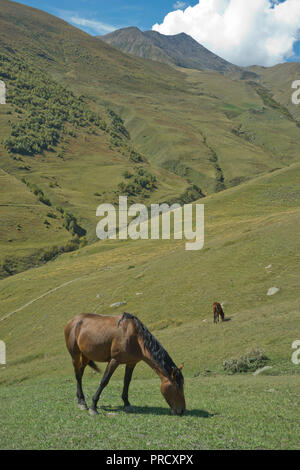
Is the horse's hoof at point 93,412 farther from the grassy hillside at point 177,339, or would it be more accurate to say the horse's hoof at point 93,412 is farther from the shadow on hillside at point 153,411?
the shadow on hillside at point 153,411

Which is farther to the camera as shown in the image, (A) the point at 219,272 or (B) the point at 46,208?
(B) the point at 46,208

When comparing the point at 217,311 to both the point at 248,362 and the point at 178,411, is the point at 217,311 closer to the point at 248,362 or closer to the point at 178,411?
the point at 248,362

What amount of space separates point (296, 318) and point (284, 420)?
739 inches

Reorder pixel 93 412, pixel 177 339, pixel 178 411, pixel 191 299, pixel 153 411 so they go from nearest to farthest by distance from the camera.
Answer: pixel 178 411 → pixel 93 412 → pixel 153 411 → pixel 177 339 → pixel 191 299

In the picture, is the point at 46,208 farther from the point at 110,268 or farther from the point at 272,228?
the point at 272,228

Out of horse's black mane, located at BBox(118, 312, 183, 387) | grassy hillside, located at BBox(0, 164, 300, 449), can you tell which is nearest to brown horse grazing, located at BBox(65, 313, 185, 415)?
horse's black mane, located at BBox(118, 312, 183, 387)

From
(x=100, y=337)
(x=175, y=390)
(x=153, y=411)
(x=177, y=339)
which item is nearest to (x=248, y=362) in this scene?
(x=177, y=339)

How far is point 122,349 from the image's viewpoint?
47.9 feet

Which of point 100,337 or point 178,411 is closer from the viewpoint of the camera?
point 178,411

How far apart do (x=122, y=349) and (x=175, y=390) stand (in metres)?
2.56

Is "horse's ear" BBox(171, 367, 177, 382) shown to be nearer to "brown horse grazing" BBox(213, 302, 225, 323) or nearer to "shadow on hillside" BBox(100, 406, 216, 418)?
"shadow on hillside" BBox(100, 406, 216, 418)
